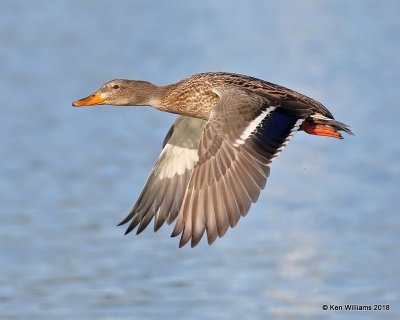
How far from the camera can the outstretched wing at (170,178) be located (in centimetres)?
1123

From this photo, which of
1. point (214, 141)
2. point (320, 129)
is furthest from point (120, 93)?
point (214, 141)

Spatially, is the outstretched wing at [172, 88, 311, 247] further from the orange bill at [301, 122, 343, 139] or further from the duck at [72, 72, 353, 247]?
the orange bill at [301, 122, 343, 139]

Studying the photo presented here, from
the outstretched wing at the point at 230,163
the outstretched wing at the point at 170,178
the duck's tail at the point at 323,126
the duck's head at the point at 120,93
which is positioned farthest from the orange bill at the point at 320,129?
the duck's head at the point at 120,93

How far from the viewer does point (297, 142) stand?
16875 millimetres

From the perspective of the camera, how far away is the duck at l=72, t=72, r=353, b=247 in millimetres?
9141

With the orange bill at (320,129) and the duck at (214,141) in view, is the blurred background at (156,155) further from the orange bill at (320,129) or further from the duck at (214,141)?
the orange bill at (320,129)

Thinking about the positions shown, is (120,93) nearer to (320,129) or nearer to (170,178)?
(170,178)

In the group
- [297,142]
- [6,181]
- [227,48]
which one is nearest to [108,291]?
[6,181]

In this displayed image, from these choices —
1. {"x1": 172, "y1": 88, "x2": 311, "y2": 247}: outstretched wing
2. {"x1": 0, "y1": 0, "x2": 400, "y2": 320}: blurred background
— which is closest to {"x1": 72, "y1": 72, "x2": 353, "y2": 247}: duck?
{"x1": 172, "y1": 88, "x2": 311, "y2": 247}: outstretched wing

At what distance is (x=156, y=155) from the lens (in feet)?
53.3

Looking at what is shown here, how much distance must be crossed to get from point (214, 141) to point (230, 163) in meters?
0.25

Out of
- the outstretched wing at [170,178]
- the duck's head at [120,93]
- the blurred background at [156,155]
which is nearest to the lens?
the outstretched wing at [170,178]

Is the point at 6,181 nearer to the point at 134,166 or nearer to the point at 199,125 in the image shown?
the point at 134,166

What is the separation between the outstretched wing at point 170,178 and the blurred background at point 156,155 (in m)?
0.81
